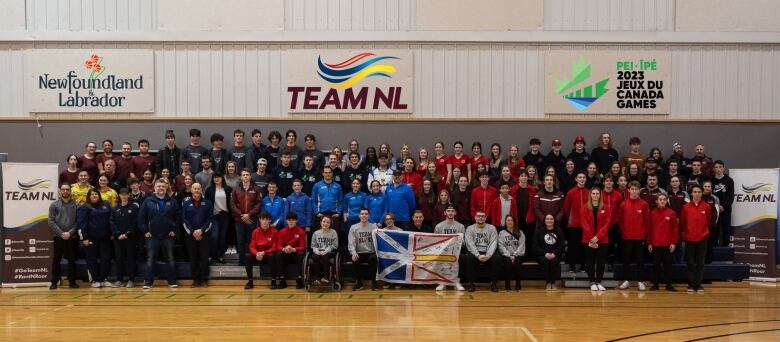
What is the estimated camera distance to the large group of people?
13.8m

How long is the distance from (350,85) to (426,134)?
2076 mm

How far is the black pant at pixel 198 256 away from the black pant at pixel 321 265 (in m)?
2.11

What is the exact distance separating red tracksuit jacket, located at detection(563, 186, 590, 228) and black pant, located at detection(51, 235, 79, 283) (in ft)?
30.6

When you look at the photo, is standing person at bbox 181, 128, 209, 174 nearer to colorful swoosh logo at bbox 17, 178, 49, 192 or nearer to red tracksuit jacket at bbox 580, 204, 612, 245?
colorful swoosh logo at bbox 17, 178, 49, 192

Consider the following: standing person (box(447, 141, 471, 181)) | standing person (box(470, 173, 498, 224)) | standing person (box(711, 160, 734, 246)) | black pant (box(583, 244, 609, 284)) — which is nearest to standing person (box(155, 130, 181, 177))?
standing person (box(447, 141, 471, 181))

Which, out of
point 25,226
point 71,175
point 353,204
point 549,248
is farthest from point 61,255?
point 549,248

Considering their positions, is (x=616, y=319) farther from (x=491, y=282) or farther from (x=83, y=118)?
(x=83, y=118)

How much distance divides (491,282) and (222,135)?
699 cm

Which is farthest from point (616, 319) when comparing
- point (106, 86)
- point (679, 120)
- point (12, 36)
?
point (12, 36)

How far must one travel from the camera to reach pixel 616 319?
10539 millimetres

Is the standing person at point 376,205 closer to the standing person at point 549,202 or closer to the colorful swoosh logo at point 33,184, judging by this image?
Result: the standing person at point 549,202

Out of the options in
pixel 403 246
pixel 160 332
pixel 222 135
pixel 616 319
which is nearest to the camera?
pixel 160 332

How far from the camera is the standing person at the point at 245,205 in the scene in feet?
46.3

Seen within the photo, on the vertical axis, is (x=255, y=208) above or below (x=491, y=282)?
above
